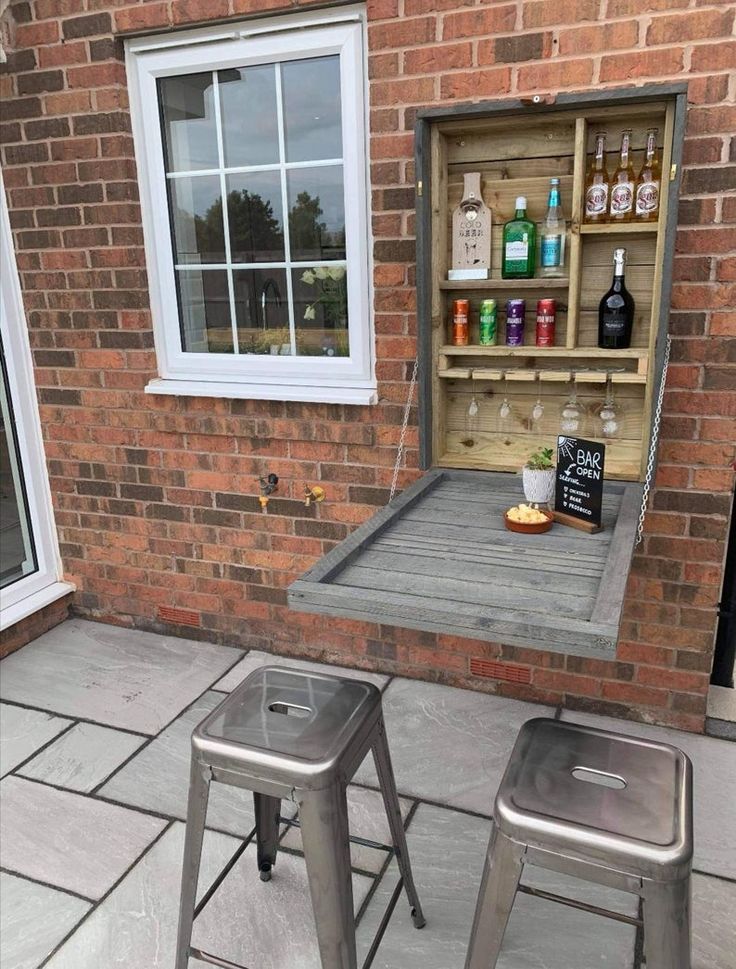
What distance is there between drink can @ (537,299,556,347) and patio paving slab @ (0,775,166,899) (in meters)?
1.76

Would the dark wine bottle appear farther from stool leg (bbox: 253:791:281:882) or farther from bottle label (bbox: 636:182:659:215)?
stool leg (bbox: 253:791:281:882)

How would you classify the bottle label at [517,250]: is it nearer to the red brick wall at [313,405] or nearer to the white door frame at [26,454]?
the red brick wall at [313,405]

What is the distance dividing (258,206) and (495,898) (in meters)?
2.22

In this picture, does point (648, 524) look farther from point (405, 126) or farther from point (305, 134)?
point (305, 134)

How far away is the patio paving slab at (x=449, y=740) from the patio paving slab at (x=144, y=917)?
0.55m

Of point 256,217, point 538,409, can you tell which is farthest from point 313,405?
point 538,409

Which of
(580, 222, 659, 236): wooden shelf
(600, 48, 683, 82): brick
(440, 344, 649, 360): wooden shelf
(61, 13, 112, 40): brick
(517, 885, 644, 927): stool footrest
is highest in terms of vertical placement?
(61, 13, 112, 40): brick

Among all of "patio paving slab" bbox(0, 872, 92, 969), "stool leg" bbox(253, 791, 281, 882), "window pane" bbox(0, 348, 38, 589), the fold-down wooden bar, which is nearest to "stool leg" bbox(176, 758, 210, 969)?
"stool leg" bbox(253, 791, 281, 882)

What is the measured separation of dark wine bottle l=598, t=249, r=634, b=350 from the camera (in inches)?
81.6

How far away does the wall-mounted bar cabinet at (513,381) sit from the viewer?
1576mm

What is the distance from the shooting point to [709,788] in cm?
217

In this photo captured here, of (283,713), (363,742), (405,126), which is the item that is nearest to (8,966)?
(283,713)

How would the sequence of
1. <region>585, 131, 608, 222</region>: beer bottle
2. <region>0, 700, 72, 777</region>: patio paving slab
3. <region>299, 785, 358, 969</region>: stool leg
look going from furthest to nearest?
<region>0, 700, 72, 777</region>: patio paving slab → <region>585, 131, 608, 222</region>: beer bottle → <region>299, 785, 358, 969</region>: stool leg

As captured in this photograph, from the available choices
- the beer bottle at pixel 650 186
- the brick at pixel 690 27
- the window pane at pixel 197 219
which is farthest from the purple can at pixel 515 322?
the window pane at pixel 197 219
